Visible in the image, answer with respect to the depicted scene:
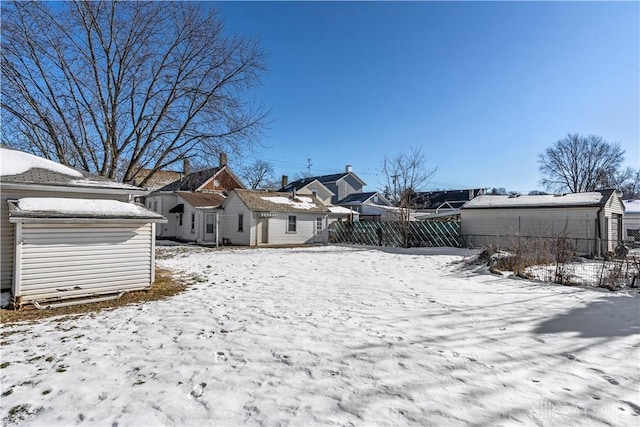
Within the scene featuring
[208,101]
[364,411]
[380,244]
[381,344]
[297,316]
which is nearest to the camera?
[364,411]

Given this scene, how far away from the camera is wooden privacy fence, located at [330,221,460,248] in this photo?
21109 mm

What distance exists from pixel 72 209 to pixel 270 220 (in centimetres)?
1511

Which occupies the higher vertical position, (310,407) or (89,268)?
(89,268)

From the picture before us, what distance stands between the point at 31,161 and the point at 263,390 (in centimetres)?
930

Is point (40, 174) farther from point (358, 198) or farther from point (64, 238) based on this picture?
point (358, 198)

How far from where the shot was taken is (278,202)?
23.2 metres

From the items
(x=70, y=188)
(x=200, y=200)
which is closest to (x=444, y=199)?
(x=200, y=200)

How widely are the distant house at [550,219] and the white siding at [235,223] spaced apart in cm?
1356

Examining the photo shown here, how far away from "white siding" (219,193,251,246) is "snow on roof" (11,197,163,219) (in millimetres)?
13081

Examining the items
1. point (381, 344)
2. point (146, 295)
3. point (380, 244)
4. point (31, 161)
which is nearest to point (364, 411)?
point (381, 344)

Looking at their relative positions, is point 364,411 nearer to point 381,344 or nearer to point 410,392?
point 410,392

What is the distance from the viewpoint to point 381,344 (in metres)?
4.65

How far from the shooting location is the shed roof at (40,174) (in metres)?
7.51

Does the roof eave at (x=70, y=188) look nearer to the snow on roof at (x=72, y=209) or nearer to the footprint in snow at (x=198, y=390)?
the snow on roof at (x=72, y=209)
